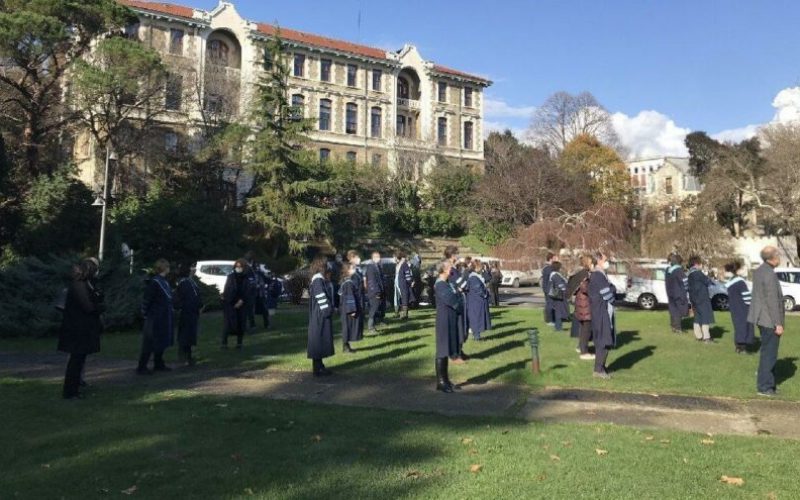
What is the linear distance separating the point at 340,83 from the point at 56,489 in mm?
60184

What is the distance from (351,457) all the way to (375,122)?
61.0 meters

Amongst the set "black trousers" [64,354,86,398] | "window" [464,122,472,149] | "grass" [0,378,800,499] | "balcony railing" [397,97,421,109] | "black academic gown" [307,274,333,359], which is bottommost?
"grass" [0,378,800,499]

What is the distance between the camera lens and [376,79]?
213 ft

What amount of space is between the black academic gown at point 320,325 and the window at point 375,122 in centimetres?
5575

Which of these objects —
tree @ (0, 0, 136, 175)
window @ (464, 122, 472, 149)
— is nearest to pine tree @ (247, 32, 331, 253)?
tree @ (0, 0, 136, 175)

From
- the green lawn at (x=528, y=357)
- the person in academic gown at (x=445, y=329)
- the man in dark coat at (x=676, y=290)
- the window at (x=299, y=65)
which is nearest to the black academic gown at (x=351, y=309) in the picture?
the green lawn at (x=528, y=357)

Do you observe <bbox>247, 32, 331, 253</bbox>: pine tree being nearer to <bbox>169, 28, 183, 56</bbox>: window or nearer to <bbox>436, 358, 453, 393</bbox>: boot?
<bbox>169, 28, 183, 56</bbox>: window

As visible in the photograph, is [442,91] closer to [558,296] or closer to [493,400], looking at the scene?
[558,296]

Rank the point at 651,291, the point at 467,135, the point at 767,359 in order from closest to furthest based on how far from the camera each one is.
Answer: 1. the point at 767,359
2. the point at 651,291
3. the point at 467,135

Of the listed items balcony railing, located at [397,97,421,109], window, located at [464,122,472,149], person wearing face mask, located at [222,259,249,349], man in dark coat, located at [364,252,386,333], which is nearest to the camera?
person wearing face mask, located at [222,259,249,349]

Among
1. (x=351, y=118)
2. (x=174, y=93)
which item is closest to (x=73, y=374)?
(x=174, y=93)

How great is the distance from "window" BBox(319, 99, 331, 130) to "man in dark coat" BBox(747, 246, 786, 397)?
55211 mm

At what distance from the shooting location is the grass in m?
4.88

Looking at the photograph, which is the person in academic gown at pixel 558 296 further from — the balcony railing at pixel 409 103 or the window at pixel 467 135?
the window at pixel 467 135
